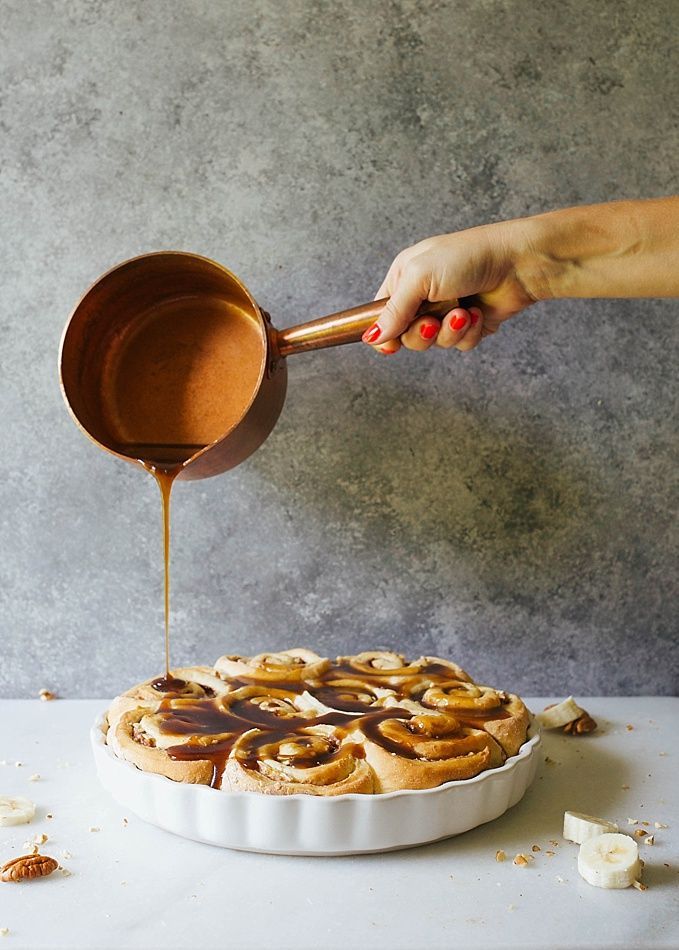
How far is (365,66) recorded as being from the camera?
5.09 feet

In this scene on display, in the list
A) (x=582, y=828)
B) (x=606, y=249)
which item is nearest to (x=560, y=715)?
(x=582, y=828)

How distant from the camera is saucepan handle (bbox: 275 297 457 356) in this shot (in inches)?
49.8

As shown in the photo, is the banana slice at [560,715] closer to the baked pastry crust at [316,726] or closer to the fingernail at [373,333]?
the baked pastry crust at [316,726]

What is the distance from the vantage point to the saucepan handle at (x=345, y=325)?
1.26 metres

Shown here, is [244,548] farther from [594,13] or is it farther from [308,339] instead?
[594,13]

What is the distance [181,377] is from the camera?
4.78 feet

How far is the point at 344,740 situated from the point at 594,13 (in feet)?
4.10

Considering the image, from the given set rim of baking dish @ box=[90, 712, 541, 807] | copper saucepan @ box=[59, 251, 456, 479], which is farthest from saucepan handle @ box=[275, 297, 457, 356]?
rim of baking dish @ box=[90, 712, 541, 807]

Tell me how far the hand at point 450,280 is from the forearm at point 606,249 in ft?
0.06

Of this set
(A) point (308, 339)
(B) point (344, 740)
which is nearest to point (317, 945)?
(B) point (344, 740)

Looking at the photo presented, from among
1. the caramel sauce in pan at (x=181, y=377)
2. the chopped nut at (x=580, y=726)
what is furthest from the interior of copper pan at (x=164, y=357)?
the chopped nut at (x=580, y=726)

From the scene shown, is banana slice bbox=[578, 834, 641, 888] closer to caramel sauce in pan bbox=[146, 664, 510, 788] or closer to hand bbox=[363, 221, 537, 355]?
caramel sauce in pan bbox=[146, 664, 510, 788]

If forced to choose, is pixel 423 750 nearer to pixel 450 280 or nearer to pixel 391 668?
pixel 391 668

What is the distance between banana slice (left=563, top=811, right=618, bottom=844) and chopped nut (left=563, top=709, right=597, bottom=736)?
1.13 ft
